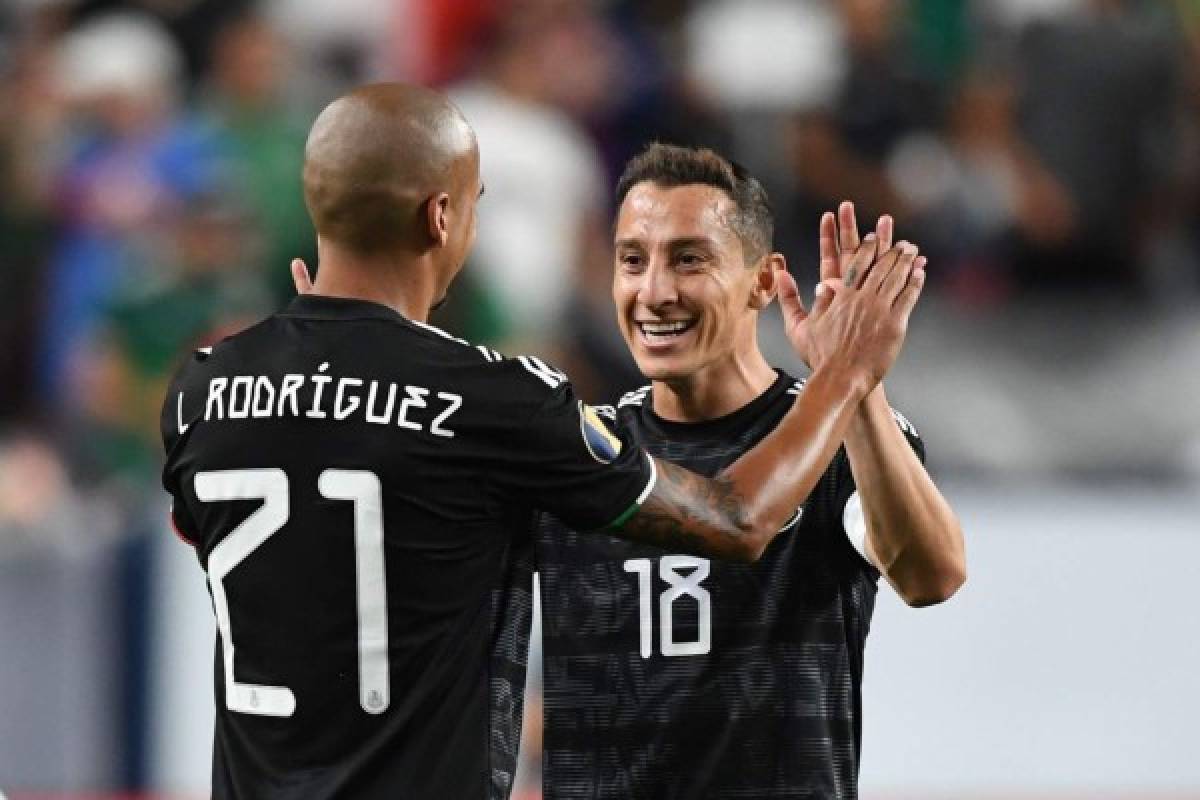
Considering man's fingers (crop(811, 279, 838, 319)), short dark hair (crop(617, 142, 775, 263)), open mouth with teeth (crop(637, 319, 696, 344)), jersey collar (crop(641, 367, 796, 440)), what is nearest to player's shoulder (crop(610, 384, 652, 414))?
jersey collar (crop(641, 367, 796, 440))

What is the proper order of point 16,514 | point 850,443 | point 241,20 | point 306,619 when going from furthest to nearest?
point 241,20 → point 16,514 → point 850,443 → point 306,619

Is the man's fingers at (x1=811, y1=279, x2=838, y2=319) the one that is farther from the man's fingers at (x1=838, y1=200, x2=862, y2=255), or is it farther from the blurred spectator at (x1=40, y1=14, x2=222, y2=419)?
the blurred spectator at (x1=40, y1=14, x2=222, y2=419)

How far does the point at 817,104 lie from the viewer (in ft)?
31.5

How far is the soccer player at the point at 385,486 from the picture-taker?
3.71m

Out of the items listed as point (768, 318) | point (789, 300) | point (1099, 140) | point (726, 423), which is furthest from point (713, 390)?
point (1099, 140)

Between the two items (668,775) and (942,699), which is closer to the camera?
(668,775)

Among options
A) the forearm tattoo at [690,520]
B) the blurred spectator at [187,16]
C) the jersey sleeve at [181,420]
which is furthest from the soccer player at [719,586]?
the blurred spectator at [187,16]

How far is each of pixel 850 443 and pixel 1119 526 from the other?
4.11 meters

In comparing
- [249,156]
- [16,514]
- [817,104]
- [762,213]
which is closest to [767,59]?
[817,104]

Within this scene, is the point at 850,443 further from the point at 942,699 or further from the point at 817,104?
the point at 817,104

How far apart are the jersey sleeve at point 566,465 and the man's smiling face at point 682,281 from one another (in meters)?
0.71

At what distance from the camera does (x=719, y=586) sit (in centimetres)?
436

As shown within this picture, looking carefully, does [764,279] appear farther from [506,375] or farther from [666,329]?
[506,375]

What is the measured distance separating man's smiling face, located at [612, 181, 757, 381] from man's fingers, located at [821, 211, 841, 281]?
412mm
